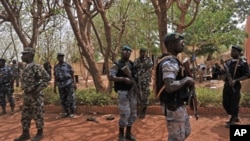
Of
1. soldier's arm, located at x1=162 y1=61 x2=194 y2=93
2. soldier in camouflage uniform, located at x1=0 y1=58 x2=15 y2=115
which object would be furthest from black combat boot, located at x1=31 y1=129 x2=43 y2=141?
soldier in camouflage uniform, located at x1=0 y1=58 x2=15 y2=115

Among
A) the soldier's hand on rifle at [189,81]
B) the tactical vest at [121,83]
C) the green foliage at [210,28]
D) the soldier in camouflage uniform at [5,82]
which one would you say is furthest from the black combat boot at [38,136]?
the green foliage at [210,28]

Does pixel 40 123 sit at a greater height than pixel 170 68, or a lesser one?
lesser

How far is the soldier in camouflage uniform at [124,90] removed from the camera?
204 inches

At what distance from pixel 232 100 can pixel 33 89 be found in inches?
141

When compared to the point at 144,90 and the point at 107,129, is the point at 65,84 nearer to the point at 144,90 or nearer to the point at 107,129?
the point at 107,129

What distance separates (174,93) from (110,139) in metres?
2.53

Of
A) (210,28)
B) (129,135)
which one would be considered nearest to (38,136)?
(129,135)

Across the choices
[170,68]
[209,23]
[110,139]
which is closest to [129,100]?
[110,139]

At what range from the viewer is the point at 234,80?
5840 millimetres

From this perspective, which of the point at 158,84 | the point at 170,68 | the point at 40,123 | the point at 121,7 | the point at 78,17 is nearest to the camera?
the point at 170,68

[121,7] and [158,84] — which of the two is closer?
[158,84]

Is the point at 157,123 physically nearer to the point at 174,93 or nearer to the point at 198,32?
the point at 174,93

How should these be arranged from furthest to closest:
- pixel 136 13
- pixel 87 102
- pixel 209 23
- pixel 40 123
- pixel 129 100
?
pixel 209 23
pixel 136 13
pixel 87 102
pixel 40 123
pixel 129 100

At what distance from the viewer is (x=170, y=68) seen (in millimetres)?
3352
